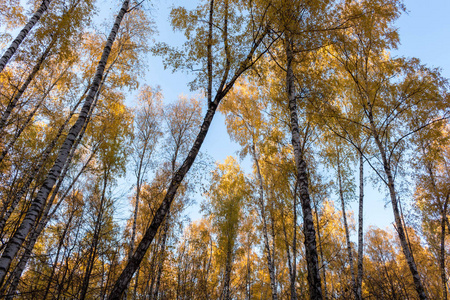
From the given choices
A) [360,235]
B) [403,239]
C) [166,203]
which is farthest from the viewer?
[360,235]

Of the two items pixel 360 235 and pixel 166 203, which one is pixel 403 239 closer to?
pixel 360 235

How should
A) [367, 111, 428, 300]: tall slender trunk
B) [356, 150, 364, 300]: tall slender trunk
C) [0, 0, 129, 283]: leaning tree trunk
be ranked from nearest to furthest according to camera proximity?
[0, 0, 129, 283]: leaning tree trunk, [367, 111, 428, 300]: tall slender trunk, [356, 150, 364, 300]: tall slender trunk

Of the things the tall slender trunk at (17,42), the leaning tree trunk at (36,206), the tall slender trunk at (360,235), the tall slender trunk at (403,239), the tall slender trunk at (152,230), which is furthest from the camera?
the tall slender trunk at (360,235)

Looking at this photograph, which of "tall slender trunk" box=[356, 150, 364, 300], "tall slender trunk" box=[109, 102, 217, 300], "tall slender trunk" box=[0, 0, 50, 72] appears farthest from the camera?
"tall slender trunk" box=[356, 150, 364, 300]

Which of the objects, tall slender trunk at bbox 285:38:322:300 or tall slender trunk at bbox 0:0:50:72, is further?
tall slender trunk at bbox 0:0:50:72

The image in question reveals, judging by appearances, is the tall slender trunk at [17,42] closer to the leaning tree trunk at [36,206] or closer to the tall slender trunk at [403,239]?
the leaning tree trunk at [36,206]

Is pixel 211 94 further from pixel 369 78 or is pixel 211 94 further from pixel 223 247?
pixel 223 247

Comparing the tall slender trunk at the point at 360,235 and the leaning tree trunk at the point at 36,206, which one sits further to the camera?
the tall slender trunk at the point at 360,235

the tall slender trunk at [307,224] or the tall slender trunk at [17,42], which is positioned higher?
the tall slender trunk at [17,42]

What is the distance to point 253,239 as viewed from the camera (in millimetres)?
16766

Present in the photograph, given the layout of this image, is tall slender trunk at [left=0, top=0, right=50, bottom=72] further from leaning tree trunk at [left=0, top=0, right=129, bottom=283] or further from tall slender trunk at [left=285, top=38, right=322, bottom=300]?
tall slender trunk at [left=285, top=38, right=322, bottom=300]

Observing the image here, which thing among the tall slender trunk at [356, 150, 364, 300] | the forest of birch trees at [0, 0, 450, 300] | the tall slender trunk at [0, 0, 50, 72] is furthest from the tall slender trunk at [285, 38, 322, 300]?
the tall slender trunk at [0, 0, 50, 72]

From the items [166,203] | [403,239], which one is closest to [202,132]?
[166,203]

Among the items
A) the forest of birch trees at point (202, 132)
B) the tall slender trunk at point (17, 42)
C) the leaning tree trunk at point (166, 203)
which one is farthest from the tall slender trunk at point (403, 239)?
Answer: the tall slender trunk at point (17, 42)
